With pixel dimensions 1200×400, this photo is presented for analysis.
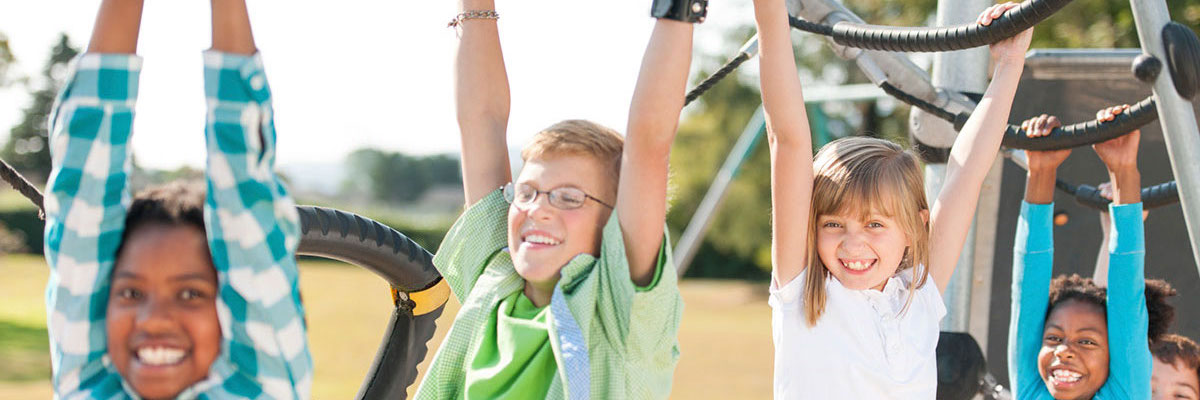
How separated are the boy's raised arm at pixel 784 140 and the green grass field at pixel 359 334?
3.26 feet

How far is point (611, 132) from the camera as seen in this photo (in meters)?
1.73

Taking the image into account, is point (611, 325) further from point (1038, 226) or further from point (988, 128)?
point (1038, 226)

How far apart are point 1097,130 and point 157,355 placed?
5.87 ft

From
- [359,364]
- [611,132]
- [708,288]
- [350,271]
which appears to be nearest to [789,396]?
[611,132]

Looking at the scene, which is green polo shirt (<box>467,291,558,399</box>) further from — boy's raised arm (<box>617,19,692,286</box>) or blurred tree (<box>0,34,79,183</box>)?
blurred tree (<box>0,34,79,183</box>)

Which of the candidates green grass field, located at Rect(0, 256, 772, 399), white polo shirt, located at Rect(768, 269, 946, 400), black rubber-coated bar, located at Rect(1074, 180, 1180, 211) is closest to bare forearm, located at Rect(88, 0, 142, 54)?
white polo shirt, located at Rect(768, 269, 946, 400)

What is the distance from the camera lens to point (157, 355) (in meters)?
1.38

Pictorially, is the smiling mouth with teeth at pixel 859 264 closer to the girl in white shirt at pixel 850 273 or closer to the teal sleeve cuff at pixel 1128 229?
the girl in white shirt at pixel 850 273

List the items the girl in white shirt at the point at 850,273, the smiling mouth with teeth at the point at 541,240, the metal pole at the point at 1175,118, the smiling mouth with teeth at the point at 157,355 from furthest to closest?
the metal pole at the point at 1175,118 < the girl in white shirt at the point at 850,273 < the smiling mouth with teeth at the point at 541,240 < the smiling mouth with teeth at the point at 157,355

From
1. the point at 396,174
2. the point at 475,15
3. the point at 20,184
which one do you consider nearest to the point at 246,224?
the point at 475,15

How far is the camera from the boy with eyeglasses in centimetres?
157

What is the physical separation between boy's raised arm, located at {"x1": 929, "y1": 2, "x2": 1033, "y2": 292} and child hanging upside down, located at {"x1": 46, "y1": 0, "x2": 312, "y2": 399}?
117cm

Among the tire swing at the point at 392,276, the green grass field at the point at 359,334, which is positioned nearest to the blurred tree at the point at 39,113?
the green grass field at the point at 359,334

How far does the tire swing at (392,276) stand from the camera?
226 centimetres
